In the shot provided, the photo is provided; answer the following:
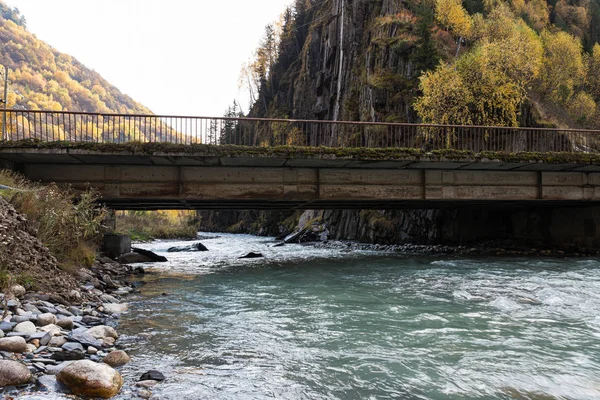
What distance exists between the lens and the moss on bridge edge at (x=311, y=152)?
1452 centimetres

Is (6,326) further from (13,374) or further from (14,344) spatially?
(13,374)

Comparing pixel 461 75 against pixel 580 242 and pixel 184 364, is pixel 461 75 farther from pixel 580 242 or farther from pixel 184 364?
pixel 184 364

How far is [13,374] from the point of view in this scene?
394cm

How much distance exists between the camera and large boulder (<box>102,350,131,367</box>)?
493cm

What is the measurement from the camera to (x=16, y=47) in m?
140

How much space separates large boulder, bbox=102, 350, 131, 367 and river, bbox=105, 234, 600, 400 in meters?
0.11

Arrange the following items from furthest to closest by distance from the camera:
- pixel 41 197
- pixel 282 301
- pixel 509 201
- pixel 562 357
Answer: pixel 509 201 → pixel 41 197 → pixel 282 301 → pixel 562 357

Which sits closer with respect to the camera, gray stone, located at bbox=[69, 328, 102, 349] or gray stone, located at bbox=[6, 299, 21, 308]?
gray stone, located at bbox=[69, 328, 102, 349]

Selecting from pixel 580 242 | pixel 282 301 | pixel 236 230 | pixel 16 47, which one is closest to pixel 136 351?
pixel 282 301

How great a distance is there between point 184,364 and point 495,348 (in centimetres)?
425

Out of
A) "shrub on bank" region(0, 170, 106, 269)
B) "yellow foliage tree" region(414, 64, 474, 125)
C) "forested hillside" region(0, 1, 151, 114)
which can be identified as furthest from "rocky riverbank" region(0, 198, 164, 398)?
"forested hillside" region(0, 1, 151, 114)

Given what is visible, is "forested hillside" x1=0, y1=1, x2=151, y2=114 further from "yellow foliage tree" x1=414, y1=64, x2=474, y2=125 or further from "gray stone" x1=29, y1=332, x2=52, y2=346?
"gray stone" x1=29, y1=332, x2=52, y2=346

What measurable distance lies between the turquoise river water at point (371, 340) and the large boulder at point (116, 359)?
162 millimetres

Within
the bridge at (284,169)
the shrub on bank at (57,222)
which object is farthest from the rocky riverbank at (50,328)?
the bridge at (284,169)
